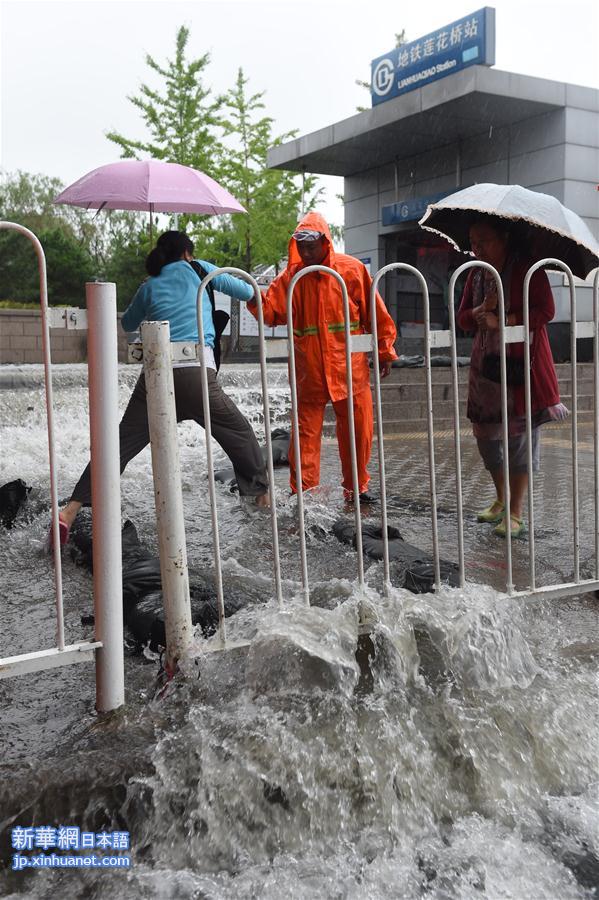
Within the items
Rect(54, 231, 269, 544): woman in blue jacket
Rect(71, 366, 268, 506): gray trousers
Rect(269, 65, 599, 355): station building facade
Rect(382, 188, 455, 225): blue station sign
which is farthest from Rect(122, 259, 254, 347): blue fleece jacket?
Rect(382, 188, 455, 225): blue station sign

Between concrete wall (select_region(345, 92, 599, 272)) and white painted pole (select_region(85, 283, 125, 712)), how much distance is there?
51.3ft

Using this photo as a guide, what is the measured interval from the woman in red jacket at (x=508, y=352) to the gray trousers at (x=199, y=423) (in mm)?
1462

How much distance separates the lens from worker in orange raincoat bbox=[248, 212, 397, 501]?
514 centimetres

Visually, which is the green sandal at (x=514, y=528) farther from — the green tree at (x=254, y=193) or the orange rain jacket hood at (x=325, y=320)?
the green tree at (x=254, y=193)

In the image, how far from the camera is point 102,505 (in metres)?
2.40

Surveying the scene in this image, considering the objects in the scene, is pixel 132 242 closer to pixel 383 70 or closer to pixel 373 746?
pixel 383 70

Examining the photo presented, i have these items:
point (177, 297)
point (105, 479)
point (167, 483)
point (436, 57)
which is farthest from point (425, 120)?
point (105, 479)

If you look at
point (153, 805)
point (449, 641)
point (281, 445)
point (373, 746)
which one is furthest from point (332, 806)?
point (281, 445)

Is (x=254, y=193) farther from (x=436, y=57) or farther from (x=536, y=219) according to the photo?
(x=536, y=219)

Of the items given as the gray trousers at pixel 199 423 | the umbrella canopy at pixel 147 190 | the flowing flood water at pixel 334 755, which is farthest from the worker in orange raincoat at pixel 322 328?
the flowing flood water at pixel 334 755

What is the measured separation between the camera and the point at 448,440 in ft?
30.0

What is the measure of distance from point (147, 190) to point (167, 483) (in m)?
3.36

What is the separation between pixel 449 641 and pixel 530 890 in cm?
92

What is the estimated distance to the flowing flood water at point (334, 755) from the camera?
2041 millimetres
